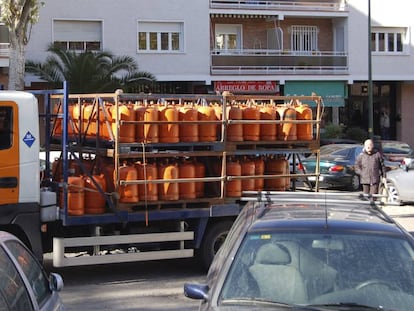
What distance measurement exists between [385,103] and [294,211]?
33.3 meters

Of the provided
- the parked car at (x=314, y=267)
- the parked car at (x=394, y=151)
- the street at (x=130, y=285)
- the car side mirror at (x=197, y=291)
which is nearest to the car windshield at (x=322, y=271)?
the parked car at (x=314, y=267)

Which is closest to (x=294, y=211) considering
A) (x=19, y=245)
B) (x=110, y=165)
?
(x=19, y=245)

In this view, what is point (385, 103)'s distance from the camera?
36562mm

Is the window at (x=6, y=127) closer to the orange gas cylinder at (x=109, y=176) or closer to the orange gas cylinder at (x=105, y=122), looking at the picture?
the orange gas cylinder at (x=105, y=122)

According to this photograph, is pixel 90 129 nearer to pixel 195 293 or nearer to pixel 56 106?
pixel 56 106

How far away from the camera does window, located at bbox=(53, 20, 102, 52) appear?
28.8 metres

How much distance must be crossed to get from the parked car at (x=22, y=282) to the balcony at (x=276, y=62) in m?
26.5

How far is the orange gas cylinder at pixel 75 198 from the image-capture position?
8672 mm

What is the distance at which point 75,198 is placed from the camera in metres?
8.70

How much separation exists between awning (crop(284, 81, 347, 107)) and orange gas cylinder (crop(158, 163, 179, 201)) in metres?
23.4

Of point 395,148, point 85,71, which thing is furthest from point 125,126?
point 85,71

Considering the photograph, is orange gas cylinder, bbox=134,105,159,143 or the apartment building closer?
orange gas cylinder, bbox=134,105,159,143

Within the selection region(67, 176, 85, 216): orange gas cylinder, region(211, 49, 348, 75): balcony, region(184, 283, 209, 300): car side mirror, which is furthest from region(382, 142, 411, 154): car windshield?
region(184, 283, 209, 300): car side mirror

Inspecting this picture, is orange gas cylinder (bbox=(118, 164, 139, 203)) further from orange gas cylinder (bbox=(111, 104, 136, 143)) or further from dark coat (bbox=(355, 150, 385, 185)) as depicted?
dark coat (bbox=(355, 150, 385, 185))
